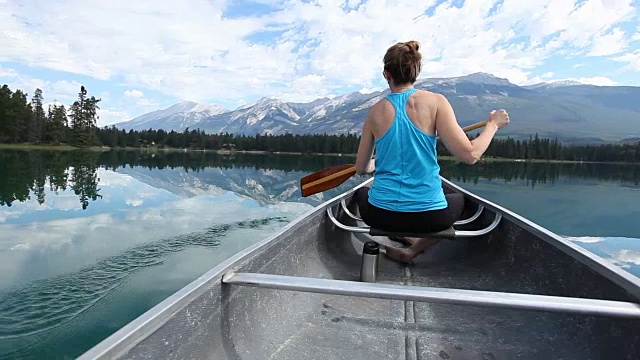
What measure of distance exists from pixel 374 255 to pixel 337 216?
1663 mm

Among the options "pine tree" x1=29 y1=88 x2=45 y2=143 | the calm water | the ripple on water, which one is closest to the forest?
"pine tree" x1=29 y1=88 x2=45 y2=143

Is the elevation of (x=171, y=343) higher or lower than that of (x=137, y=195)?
higher

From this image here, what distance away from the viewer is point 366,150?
352cm

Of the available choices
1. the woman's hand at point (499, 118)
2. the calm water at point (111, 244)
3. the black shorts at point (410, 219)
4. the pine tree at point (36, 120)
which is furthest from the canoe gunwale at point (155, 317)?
the pine tree at point (36, 120)

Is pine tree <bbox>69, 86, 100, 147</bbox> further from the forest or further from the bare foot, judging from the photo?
the bare foot

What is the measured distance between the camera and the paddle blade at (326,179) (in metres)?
5.39

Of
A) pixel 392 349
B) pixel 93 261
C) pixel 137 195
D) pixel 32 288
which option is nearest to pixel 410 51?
pixel 392 349

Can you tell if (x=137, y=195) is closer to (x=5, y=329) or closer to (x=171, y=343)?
(x=5, y=329)

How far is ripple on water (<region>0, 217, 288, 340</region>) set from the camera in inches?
193

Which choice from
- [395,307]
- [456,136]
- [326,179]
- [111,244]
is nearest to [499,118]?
[456,136]

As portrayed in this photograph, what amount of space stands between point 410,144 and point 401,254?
5.95 ft

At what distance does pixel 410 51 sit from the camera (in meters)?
3.14

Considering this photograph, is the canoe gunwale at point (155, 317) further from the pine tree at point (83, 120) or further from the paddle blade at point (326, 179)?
the pine tree at point (83, 120)

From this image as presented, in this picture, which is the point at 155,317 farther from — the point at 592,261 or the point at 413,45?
the point at 413,45
